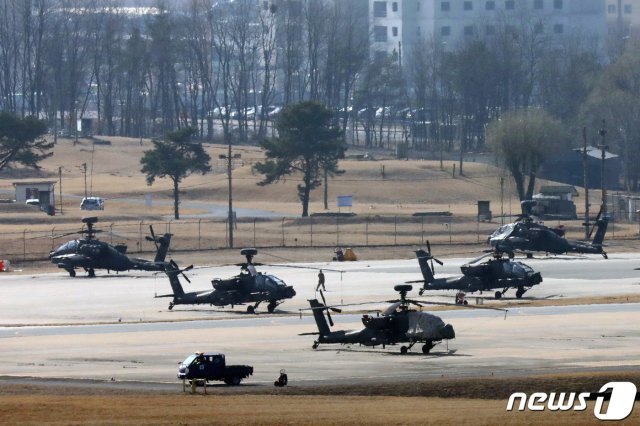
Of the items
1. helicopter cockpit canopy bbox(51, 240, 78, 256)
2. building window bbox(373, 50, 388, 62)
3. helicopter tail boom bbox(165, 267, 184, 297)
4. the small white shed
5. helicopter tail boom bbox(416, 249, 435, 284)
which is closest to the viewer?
helicopter tail boom bbox(165, 267, 184, 297)

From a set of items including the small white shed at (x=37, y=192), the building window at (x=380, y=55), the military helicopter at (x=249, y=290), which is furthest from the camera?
the building window at (x=380, y=55)

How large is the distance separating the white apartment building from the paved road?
119 meters

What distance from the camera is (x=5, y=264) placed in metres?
73.1

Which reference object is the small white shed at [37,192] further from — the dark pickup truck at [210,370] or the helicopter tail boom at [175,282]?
the dark pickup truck at [210,370]

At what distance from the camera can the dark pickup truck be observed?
36312 millimetres

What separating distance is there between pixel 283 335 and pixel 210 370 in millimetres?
10287

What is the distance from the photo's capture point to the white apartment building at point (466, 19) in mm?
182375

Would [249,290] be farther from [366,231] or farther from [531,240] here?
[366,231]

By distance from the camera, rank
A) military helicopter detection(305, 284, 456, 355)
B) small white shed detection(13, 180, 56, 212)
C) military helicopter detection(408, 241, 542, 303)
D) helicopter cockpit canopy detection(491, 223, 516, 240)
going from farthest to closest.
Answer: small white shed detection(13, 180, 56, 212), helicopter cockpit canopy detection(491, 223, 516, 240), military helicopter detection(408, 241, 542, 303), military helicopter detection(305, 284, 456, 355)

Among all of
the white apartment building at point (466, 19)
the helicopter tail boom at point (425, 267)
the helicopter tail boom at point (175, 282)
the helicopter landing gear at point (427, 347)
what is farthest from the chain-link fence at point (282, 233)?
the white apartment building at point (466, 19)

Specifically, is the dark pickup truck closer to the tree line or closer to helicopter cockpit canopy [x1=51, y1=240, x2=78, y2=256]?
helicopter cockpit canopy [x1=51, y1=240, x2=78, y2=256]

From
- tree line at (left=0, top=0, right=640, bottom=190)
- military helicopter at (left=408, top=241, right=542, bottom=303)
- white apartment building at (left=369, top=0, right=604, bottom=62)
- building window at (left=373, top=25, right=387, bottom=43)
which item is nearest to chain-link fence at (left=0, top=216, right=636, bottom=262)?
military helicopter at (left=408, top=241, right=542, bottom=303)

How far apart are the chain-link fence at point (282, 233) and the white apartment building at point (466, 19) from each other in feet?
280

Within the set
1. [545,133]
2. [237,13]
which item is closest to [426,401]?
[545,133]
